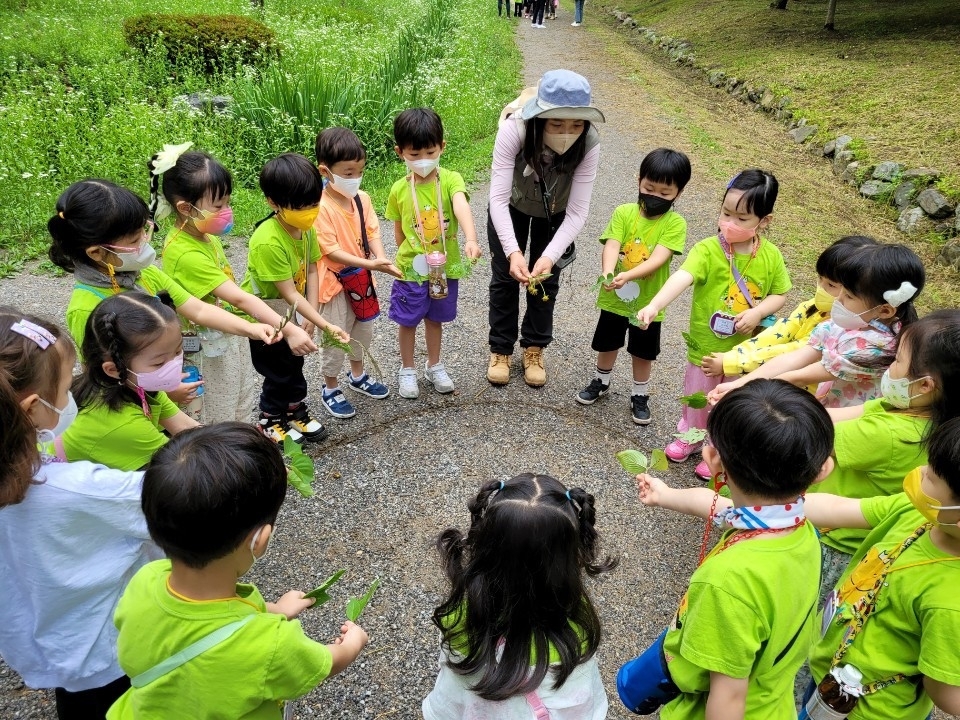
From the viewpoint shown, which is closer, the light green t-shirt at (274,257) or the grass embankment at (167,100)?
the light green t-shirt at (274,257)

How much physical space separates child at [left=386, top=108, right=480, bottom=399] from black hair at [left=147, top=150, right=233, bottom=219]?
102 cm

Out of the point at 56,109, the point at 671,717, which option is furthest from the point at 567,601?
the point at 56,109

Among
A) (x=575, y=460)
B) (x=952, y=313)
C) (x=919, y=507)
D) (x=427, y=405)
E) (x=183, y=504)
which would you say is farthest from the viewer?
(x=427, y=405)

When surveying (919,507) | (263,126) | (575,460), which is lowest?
(575,460)

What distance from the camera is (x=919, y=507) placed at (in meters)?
1.57

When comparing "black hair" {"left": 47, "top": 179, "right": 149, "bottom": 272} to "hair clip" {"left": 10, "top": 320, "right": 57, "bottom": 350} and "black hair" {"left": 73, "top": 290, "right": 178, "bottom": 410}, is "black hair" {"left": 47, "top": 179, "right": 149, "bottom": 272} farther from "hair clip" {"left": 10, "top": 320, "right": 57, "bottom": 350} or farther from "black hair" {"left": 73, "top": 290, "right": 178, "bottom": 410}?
"hair clip" {"left": 10, "top": 320, "right": 57, "bottom": 350}

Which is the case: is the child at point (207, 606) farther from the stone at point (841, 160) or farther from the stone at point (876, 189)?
the stone at point (841, 160)

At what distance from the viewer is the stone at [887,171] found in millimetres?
7793

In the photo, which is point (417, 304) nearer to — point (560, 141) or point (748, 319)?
point (560, 141)

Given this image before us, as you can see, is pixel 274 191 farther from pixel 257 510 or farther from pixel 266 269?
pixel 257 510

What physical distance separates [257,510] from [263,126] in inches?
270

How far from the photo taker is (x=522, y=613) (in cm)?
156

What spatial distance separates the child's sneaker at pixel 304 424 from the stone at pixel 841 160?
7.96 metres

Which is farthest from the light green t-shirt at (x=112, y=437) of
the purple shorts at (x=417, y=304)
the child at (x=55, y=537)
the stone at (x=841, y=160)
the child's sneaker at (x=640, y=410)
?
the stone at (x=841, y=160)
